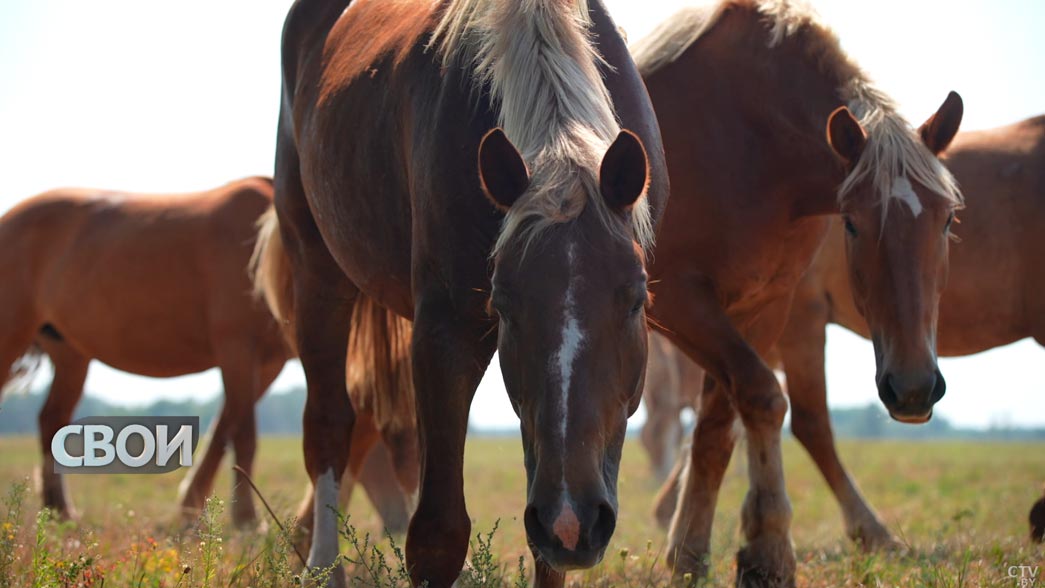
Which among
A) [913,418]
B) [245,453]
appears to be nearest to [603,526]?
[913,418]

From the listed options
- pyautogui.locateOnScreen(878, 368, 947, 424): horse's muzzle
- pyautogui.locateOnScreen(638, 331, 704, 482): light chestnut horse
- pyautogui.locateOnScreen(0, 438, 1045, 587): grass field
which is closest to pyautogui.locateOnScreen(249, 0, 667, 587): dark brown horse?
pyautogui.locateOnScreen(0, 438, 1045, 587): grass field

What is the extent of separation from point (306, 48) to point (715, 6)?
197 cm

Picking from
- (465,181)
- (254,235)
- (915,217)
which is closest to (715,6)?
(915,217)

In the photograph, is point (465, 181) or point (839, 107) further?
point (839, 107)

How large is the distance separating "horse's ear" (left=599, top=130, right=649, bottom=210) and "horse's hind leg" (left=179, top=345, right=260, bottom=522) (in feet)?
19.2

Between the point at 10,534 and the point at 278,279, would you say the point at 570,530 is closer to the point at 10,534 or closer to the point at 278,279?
the point at 10,534

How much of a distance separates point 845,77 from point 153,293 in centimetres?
593

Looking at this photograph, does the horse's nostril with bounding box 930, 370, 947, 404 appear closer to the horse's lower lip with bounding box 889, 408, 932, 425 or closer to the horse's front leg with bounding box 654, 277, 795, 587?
the horse's lower lip with bounding box 889, 408, 932, 425

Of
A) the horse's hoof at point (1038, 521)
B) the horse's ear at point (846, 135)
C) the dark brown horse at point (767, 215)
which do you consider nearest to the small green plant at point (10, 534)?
the dark brown horse at point (767, 215)

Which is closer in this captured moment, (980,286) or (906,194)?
(906,194)

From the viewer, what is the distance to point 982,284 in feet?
21.6

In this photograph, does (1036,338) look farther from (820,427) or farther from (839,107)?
(839,107)

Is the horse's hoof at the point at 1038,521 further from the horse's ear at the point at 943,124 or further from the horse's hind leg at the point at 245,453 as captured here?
the horse's hind leg at the point at 245,453

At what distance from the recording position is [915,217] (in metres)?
4.42
